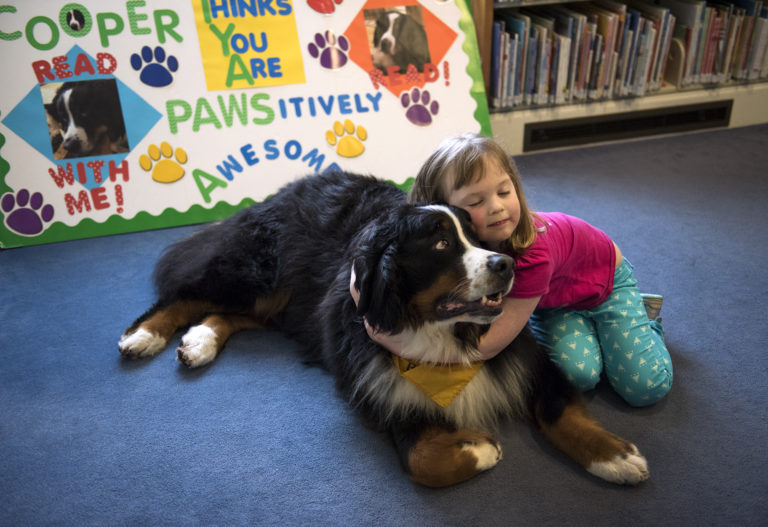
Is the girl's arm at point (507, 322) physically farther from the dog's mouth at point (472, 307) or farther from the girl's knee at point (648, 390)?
the girl's knee at point (648, 390)

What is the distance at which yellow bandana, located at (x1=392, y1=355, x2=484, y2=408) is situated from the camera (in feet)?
5.44

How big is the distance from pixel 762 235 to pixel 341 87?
2.15 metres

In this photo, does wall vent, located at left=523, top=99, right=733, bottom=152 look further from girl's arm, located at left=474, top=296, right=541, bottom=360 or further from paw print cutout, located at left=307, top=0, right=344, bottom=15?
girl's arm, located at left=474, top=296, right=541, bottom=360

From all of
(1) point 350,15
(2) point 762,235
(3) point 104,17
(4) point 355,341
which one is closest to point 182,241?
(4) point 355,341

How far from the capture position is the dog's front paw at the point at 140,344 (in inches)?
84.9

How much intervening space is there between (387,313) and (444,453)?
1.38 feet

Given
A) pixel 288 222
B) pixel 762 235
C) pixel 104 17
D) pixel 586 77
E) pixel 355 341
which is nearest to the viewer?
pixel 355 341

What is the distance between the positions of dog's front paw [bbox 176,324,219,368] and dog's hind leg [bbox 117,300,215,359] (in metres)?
0.10

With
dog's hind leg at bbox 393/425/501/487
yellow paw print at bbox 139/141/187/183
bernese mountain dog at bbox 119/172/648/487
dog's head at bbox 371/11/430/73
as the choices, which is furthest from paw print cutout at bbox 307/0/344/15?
dog's hind leg at bbox 393/425/501/487

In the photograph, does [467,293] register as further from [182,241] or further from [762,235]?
[762,235]

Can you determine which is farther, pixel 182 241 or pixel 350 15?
pixel 350 15

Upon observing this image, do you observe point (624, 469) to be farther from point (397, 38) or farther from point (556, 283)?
point (397, 38)

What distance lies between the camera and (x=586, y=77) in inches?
143

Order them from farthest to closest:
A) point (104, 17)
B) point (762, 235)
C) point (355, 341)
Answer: point (104, 17) < point (762, 235) < point (355, 341)
